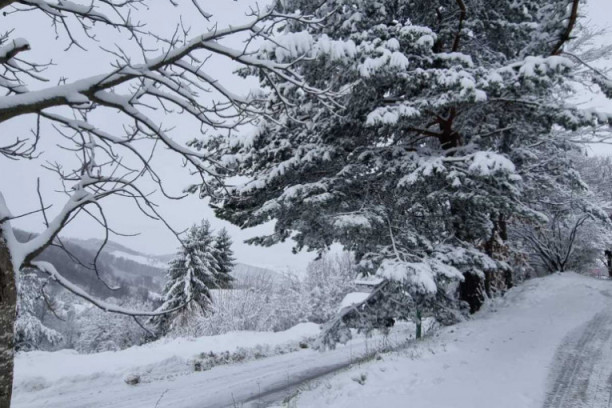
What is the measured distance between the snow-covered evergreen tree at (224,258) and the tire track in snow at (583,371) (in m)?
27.1

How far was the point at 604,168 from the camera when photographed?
1216 inches

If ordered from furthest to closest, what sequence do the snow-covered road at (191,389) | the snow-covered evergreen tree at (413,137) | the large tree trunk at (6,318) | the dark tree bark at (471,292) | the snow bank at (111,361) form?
1. the snow bank at (111,361)
2. the dark tree bark at (471,292)
3. the snow-covered road at (191,389)
4. the snow-covered evergreen tree at (413,137)
5. the large tree trunk at (6,318)

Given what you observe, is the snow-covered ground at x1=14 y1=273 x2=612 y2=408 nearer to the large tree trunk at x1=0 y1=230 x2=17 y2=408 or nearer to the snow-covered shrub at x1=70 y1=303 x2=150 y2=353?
the large tree trunk at x1=0 y1=230 x2=17 y2=408

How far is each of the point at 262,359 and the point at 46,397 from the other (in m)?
5.45

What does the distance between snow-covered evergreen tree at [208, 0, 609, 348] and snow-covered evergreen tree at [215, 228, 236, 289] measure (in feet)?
80.6

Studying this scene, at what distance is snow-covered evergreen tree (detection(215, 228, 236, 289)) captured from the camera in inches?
1234

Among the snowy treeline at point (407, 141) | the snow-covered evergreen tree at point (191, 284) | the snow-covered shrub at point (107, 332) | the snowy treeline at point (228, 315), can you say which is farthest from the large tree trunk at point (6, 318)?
the snow-covered shrub at point (107, 332)

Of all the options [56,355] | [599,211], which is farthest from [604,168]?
[56,355]

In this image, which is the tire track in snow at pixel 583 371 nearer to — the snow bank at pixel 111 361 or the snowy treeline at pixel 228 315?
the snow bank at pixel 111 361

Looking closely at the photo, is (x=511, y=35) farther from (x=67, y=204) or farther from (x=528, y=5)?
(x=67, y=204)

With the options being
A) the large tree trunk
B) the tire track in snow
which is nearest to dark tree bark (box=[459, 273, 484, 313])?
the tire track in snow

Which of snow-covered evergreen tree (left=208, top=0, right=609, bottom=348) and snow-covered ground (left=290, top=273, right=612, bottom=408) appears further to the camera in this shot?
snow-covered evergreen tree (left=208, top=0, right=609, bottom=348)

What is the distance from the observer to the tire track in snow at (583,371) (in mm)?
4078

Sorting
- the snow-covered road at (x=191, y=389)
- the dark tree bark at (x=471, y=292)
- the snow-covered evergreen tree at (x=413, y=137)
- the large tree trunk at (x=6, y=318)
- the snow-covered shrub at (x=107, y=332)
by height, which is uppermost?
the snow-covered evergreen tree at (x=413, y=137)
